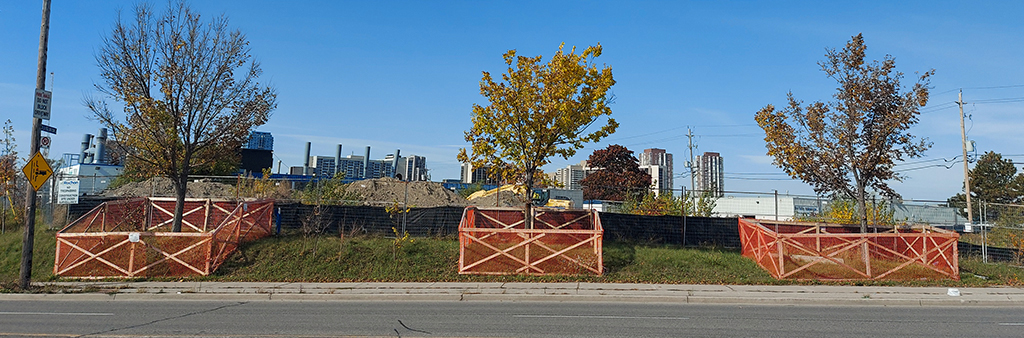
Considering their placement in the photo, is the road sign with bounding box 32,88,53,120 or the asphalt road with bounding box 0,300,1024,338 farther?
the road sign with bounding box 32,88,53,120

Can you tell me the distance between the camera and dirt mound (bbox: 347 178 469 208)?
3425cm

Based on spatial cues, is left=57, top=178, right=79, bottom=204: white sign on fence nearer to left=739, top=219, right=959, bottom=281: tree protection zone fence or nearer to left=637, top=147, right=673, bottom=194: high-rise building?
left=739, top=219, right=959, bottom=281: tree protection zone fence

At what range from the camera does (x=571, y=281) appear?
15.4 meters

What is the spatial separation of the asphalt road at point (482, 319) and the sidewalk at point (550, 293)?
58 cm

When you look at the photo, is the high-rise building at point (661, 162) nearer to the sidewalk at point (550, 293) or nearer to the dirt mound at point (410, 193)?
the dirt mound at point (410, 193)

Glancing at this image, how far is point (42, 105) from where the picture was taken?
1454cm

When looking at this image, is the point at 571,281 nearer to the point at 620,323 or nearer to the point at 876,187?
the point at 620,323

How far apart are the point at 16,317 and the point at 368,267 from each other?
7.89 m

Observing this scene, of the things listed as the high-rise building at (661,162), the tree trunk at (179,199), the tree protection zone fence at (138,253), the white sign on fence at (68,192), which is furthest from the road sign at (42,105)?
the high-rise building at (661,162)

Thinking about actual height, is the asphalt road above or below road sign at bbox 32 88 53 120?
below

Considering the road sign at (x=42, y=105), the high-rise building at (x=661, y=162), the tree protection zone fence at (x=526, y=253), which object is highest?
the high-rise building at (x=661, y=162)

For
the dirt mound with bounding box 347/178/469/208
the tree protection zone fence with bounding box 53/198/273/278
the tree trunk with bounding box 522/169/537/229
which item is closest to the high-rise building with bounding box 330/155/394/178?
the dirt mound with bounding box 347/178/469/208

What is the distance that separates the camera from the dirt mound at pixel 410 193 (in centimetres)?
3425

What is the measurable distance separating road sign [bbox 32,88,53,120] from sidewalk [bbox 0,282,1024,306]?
4.36 meters
